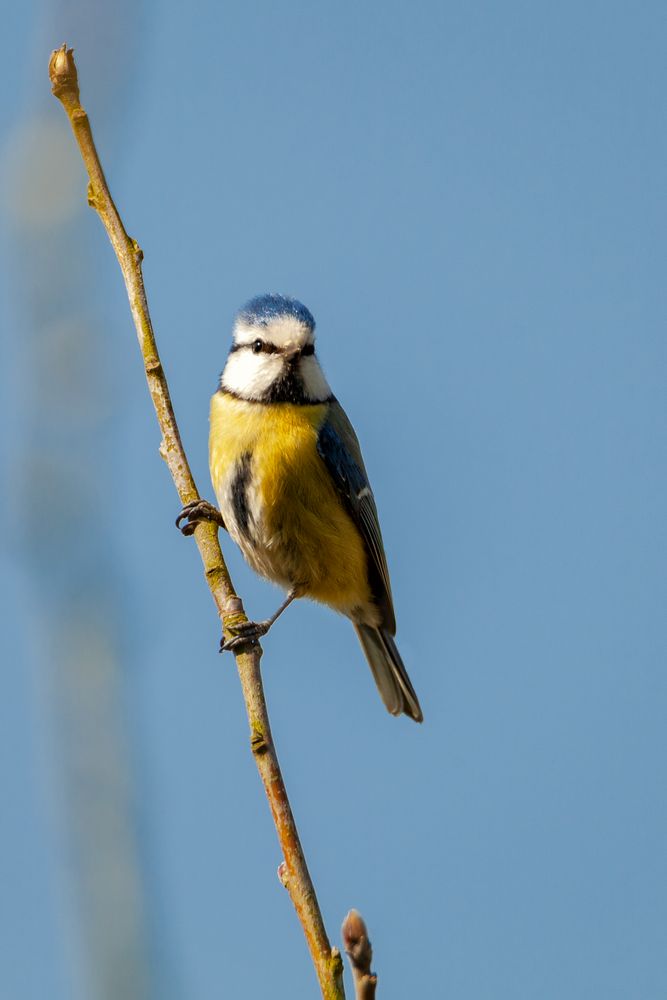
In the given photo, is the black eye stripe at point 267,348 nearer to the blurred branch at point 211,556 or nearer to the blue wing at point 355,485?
the blue wing at point 355,485

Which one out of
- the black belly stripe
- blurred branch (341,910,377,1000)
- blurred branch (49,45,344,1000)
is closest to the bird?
the black belly stripe

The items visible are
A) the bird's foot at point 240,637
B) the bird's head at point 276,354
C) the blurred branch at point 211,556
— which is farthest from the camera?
the bird's head at point 276,354

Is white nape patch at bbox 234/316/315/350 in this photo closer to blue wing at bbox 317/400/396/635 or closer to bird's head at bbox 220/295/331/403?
bird's head at bbox 220/295/331/403

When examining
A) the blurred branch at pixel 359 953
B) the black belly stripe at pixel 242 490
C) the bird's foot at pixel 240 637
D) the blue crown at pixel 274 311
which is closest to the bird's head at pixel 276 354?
the blue crown at pixel 274 311

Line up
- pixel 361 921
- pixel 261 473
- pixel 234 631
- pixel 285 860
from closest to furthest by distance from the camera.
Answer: pixel 361 921
pixel 285 860
pixel 234 631
pixel 261 473

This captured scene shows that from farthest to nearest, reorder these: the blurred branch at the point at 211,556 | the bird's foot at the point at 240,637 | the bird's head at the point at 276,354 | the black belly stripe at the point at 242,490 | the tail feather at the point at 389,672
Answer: the tail feather at the point at 389,672 → the bird's head at the point at 276,354 → the black belly stripe at the point at 242,490 → the bird's foot at the point at 240,637 → the blurred branch at the point at 211,556

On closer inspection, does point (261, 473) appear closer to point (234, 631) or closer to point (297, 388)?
point (297, 388)

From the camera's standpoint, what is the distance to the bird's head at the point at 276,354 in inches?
166

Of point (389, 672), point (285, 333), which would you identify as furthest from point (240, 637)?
point (389, 672)

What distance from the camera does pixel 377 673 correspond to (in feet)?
16.0

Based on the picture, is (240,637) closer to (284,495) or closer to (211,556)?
(211,556)

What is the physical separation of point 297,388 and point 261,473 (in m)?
0.39

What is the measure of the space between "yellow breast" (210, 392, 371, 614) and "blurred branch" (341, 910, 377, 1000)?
266 cm

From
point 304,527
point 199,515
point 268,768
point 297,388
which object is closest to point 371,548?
point 304,527
